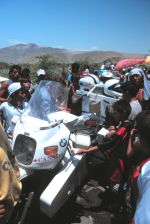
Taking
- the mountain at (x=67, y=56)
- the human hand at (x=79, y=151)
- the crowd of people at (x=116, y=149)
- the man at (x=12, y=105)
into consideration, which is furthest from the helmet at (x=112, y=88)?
the mountain at (x=67, y=56)

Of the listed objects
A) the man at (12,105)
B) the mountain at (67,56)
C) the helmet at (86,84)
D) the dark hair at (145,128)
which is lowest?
the mountain at (67,56)

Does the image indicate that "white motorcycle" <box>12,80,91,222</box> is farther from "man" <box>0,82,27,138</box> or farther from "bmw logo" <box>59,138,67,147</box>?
"man" <box>0,82,27,138</box>

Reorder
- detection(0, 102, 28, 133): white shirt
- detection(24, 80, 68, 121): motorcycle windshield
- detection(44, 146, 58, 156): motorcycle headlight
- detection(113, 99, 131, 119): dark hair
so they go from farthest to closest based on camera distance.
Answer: detection(0, 102, 28, 133): white shirt < detection(113, 99, 131, 119): dark hair < detection(24, 80, 68, 121): motorcycle windshield < detection(44, 146, 58, 156): motorcycle headlight

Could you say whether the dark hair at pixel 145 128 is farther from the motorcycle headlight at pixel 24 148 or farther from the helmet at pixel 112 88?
the helmet at pixel 112 88

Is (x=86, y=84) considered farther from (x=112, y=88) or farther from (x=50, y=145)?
Result: (x=50, y=145)

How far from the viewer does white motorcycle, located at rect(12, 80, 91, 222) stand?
Result: 11.4 feet

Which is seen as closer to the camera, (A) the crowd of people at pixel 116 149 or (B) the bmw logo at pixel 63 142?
(A) the crowd of people at pixel 116 149

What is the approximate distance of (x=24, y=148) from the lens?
356 centimetres

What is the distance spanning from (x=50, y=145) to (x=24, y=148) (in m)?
0.31

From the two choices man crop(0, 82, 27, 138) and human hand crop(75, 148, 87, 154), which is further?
man crop(0, 82, 27, 138)

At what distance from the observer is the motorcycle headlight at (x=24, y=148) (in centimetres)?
347

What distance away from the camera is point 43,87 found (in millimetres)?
4164

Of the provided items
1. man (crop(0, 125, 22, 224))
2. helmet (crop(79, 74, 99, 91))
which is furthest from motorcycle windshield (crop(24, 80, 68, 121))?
helmet (crop(79, 74, 99, 91))

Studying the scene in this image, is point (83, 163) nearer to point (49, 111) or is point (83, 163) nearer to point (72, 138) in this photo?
point (72, 138)
